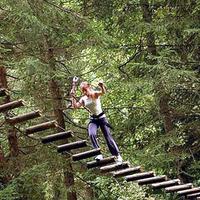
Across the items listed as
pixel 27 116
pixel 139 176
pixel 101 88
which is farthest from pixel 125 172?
pixel 27 116

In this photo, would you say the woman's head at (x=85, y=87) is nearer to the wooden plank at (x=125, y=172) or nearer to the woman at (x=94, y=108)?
the woman at (x=94, y=108)

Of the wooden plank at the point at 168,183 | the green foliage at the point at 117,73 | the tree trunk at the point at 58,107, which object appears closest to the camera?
the wooden plank at the point at 168,183

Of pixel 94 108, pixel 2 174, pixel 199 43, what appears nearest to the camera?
pixel 94 108

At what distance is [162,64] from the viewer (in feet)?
32.5

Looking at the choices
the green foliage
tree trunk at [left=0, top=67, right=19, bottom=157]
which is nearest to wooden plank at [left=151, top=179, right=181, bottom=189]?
the green foliage

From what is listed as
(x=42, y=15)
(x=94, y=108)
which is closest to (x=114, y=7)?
(x=42, y=15)

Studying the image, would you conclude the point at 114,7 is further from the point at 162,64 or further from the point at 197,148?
the point at 197,148

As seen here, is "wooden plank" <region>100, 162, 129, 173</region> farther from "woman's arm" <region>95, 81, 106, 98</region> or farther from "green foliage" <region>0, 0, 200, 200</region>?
"green foliage" <region>0, 0, 200, 200</region>

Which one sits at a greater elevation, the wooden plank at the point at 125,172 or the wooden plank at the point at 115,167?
the wooden plank at the point at 115,167

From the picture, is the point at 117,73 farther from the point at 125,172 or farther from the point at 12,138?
the point at 125,172

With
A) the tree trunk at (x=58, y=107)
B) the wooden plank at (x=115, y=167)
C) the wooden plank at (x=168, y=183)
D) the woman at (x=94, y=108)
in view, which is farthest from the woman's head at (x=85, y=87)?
the tree trunk at (x=58, y=107)

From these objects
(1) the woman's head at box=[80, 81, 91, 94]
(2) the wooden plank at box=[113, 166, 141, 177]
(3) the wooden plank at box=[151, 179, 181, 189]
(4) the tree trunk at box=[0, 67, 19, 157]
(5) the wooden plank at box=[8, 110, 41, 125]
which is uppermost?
(4) the tree trunk at box=[0, 67, 19, 157]

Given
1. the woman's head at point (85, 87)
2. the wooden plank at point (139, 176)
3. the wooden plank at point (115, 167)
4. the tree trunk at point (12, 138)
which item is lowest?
the wooden plank at point (139, 176)

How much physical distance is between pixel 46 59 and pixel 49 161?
2500 mm
